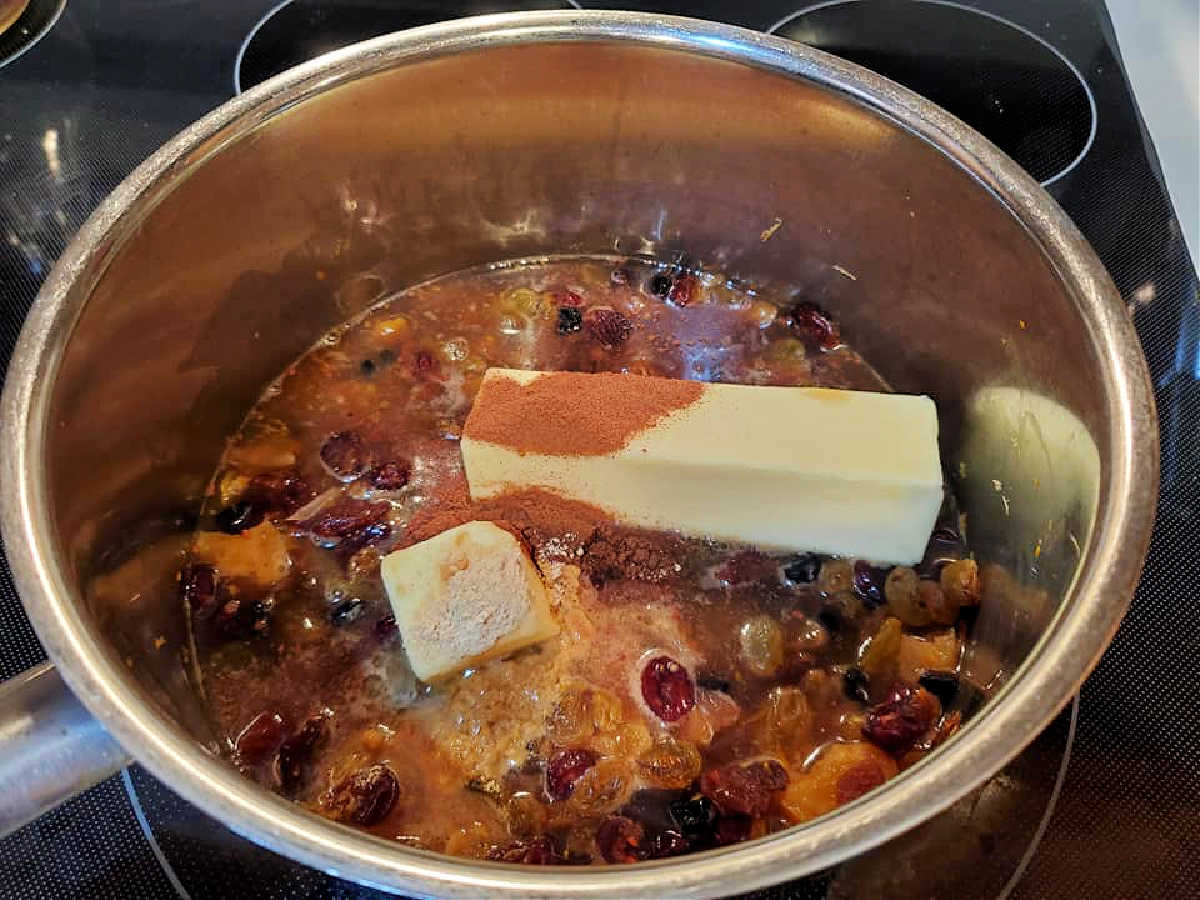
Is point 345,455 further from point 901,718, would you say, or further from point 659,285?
point 901,718

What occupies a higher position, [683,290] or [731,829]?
[683,290]

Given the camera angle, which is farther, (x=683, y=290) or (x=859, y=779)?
(x=683, y=290)

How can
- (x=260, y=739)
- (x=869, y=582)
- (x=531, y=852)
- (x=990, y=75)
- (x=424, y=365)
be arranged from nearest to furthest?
(x=531, y=852) < (x=260, y=739) < (x=869, y=582) < (x=424, y=365) < (x=990, y=75)

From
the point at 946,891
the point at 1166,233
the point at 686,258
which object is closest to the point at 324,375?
the point at 686,258

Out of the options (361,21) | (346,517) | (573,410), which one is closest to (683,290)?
(573,410)

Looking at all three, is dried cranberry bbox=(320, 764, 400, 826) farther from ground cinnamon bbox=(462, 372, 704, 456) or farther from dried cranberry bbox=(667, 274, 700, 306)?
dried cranberry bbox=(667, 274, 700, 306)

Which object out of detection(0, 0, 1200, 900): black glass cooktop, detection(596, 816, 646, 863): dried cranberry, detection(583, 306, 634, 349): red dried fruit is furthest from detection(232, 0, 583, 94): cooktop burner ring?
detection(596, 816, 646, 863): dried cranberry

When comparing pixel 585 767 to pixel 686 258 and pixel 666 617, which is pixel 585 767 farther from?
pixel 686 258

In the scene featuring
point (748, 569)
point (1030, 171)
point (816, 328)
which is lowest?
point (748, 569)
